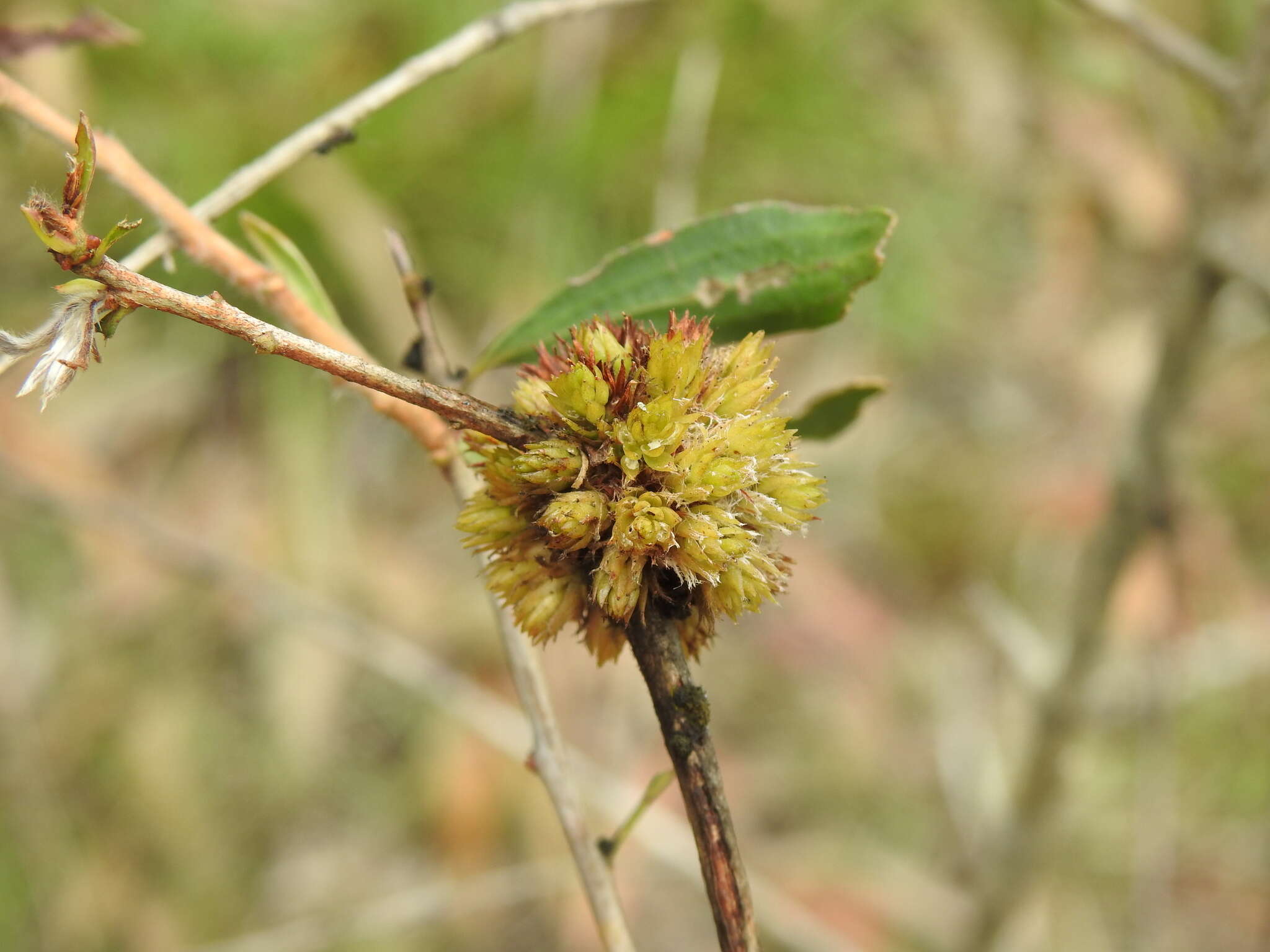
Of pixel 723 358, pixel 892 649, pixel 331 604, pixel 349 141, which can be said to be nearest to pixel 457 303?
pixel 331 604

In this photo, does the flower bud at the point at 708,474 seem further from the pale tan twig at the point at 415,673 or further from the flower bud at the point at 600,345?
the pale tan twig at the point at 415,673

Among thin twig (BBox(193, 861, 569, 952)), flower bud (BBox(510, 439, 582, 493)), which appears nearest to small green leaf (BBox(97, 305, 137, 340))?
flower bud (BBox(510, 439, 582, 493))

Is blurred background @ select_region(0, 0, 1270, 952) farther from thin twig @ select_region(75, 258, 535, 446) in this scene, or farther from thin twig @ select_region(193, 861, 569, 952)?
thin twig @ select_region(75, 258, 535, 446)

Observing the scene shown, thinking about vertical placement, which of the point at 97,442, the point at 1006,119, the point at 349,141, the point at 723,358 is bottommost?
the point at 723,358

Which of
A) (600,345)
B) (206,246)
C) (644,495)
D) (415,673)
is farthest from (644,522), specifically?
(415,673)

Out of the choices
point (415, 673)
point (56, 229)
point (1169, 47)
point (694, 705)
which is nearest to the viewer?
point (56, 229)

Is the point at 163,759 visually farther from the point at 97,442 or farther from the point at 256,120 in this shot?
the point at 256,120

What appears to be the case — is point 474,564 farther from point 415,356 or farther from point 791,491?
point 791,491
